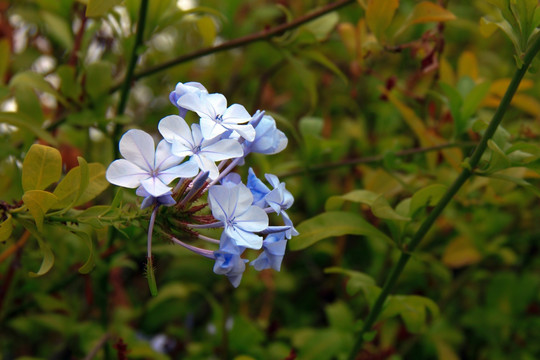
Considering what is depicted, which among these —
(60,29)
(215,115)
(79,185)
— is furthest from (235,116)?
(60,29)

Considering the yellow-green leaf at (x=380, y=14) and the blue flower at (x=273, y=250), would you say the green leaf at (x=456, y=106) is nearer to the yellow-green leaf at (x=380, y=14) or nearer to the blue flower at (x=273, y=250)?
the yellow-green leaf at (x=380, y=14)

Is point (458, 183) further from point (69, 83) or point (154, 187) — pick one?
point (69, 83)

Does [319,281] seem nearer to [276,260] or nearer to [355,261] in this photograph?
[355,261]

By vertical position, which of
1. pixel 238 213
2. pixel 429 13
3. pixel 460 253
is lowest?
pixel 460 253

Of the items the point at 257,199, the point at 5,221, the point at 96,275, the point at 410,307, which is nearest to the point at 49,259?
the point at 5,221

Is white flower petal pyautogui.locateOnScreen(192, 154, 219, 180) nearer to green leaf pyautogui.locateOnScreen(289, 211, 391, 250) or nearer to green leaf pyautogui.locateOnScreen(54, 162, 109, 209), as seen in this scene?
green leaf pyautogui.locateOnScreen(54, 162, 109, 209)
